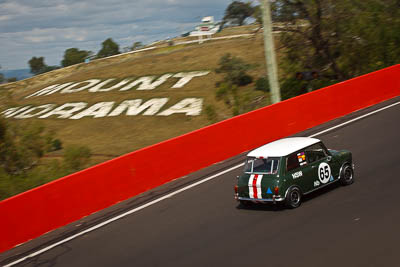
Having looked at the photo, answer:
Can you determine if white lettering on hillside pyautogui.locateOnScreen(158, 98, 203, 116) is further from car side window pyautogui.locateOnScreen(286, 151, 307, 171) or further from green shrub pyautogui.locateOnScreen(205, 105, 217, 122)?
car side window pyautogui.locateOnScreen(286, 151, 307, 171)

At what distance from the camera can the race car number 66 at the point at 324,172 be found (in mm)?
11488

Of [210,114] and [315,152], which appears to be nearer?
[315,152]

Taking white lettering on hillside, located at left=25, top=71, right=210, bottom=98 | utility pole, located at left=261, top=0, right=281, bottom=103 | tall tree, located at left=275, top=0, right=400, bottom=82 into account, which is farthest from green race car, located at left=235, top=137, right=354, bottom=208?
white lettering on hillside, located at left=25, top=71, right=210, bottom=98

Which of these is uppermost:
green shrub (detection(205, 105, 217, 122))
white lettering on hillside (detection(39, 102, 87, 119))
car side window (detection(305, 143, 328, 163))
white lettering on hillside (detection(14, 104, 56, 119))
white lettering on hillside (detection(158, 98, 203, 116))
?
car side window (detection(305, 143, 328, 163))

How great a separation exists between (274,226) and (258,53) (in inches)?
1495

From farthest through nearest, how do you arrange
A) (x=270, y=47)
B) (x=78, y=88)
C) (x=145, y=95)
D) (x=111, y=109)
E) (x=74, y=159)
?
1. (x=78, y=88)
2. (x=145, y=95)
3. (x=111, y=109)
4. (x=270, y=47)
5. (x=74, y=159)

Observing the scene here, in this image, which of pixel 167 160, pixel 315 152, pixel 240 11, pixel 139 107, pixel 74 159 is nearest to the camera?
pixel 315 152

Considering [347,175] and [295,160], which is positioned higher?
[295,160]

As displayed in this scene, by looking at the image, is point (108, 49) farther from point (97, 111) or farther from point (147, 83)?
point (97, 111)

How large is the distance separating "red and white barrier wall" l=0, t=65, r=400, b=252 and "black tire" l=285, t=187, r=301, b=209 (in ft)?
16.8

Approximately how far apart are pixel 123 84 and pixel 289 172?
129 feet

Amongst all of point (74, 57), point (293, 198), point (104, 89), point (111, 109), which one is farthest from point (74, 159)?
point (74, 57)

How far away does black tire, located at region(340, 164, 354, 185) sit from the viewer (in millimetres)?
11836

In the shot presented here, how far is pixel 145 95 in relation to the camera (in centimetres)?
4403
